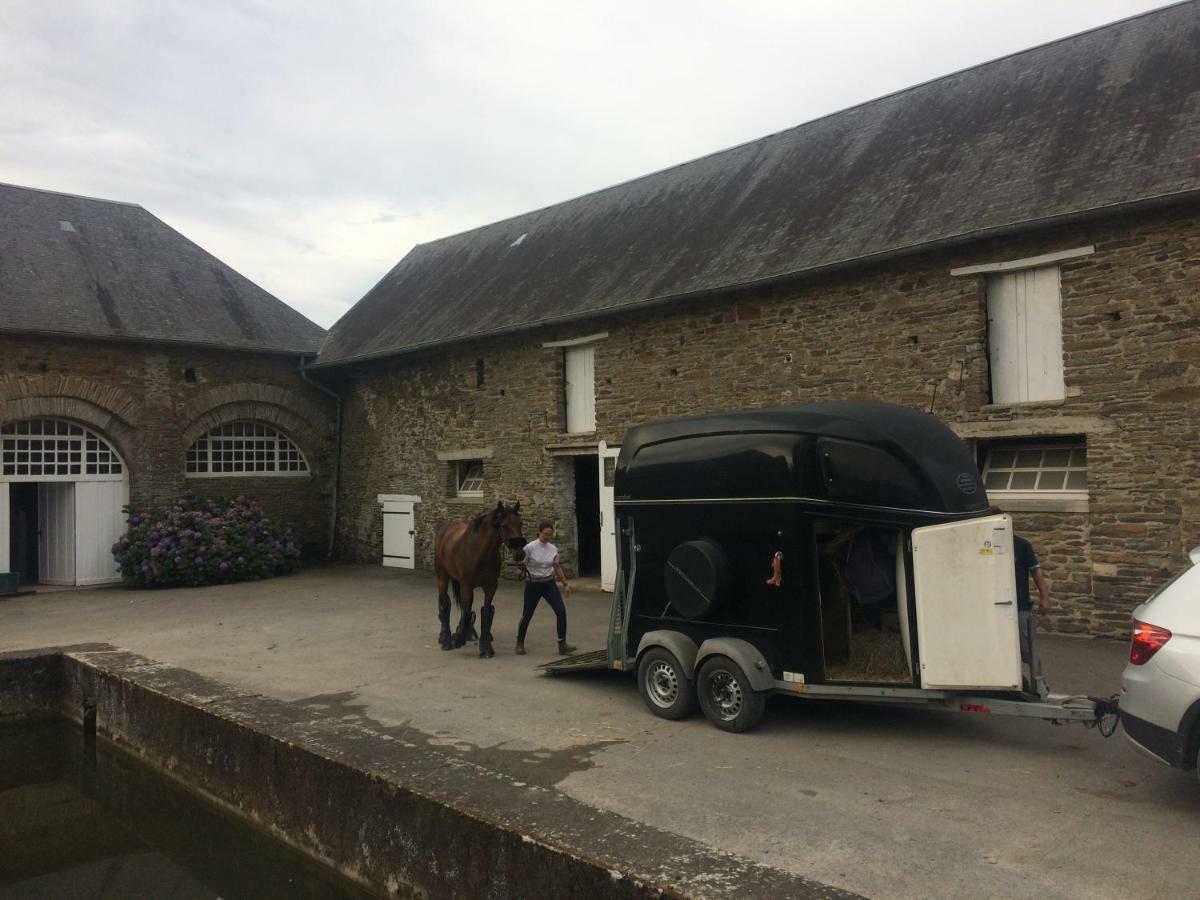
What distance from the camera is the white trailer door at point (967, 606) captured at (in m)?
5.45

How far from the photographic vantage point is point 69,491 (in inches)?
650

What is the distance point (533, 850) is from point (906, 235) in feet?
28.8

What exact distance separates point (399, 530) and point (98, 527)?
5.56m

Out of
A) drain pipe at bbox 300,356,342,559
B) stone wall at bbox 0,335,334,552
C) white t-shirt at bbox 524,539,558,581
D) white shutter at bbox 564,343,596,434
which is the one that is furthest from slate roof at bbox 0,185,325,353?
white t-shirt at bbox 524,539,558,581

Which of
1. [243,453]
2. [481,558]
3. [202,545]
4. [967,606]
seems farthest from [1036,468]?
[243,453]

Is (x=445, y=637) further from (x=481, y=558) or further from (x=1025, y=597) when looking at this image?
(x=1025, y=597)

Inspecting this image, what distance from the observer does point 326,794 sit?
17.3 ft

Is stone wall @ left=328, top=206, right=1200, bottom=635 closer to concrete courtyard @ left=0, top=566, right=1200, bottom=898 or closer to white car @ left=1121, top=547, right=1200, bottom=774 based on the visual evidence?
concrete courtyard @ left=0, top=566, right=1200, bottom=898

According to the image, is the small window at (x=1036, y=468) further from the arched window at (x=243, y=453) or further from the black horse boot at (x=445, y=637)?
the arched window at (x=243, y=453)

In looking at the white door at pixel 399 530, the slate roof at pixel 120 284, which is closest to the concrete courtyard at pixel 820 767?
the white door at pixel 399 530

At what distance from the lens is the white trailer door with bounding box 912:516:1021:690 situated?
5.45 m

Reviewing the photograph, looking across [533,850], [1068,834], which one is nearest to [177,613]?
[533,850]

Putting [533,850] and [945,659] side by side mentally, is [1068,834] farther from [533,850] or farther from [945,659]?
[533,850]

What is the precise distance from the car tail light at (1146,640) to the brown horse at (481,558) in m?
5.59
